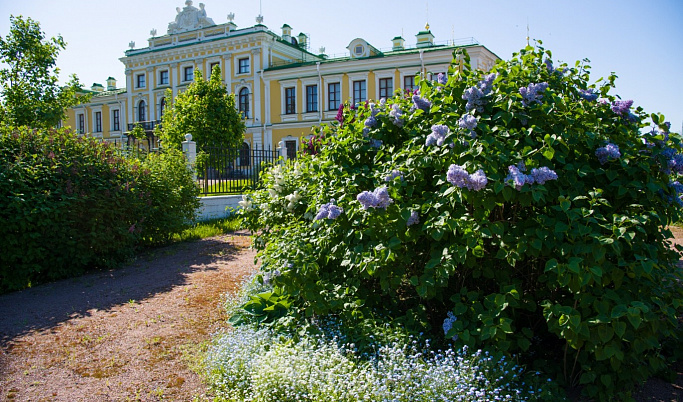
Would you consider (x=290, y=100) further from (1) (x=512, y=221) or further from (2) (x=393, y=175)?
(1) (x=512, y=221)

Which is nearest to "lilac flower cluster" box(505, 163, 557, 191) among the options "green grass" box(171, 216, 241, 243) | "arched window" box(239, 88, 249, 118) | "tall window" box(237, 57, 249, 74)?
"green grass" box(171, 216, 241, 243)

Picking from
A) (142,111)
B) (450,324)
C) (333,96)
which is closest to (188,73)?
(142,111)

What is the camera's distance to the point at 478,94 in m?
2.88

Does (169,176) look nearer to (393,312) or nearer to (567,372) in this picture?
(393,312)

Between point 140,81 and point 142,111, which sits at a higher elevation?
point 140,81

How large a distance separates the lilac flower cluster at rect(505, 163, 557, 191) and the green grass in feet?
18.7

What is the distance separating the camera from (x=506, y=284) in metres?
2.89

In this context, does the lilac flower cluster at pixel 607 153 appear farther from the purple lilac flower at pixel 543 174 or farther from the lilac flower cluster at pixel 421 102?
the lilac flower cluster at pixel 421 102

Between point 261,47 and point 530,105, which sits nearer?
point 530,105

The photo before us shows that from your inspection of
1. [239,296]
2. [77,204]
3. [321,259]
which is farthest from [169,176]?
[321,259]

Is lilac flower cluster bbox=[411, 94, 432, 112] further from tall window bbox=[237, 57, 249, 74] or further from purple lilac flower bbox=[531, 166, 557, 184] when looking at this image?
tall window bbox=[237, 57, 249, 74]

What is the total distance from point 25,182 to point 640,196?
5.73m

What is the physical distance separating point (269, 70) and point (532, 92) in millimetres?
29012

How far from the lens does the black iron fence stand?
1137cm
